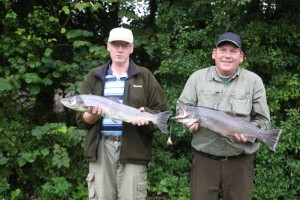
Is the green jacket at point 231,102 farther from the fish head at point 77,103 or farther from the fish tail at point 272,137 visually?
the fish head at point 77,103

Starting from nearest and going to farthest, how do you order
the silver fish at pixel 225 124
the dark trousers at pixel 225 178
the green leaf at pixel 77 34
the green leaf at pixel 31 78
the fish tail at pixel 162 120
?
the silver fish at pixel 225 124 → the fish tail at pixel 162 120 → the dark trousers at pixel 225 178 → the green leaf at pixel 31 78 → the green leaf at pixel 77 34

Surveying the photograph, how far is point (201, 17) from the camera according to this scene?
240 inches

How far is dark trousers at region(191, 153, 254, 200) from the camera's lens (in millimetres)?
3902

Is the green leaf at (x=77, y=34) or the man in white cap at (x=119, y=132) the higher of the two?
the green leaf at (x=77, y=34)

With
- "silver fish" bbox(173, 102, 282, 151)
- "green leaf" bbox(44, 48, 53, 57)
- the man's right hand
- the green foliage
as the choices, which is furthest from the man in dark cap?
"green leaf" bbox(44, 48, 53, 57)

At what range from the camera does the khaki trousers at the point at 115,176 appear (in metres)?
3.95

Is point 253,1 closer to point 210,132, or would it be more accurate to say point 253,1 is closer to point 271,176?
point 271,176

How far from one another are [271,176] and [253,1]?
2717 mm

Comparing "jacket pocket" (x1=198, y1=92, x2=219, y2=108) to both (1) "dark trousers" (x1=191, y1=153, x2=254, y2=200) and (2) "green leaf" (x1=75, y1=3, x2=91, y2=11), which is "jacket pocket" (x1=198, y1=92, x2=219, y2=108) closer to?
(1) "dark trousers" (x1=191, y1=153, x2=254, y2=200)

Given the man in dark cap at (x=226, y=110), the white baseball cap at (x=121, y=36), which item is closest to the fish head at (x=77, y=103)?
the white baseball cap at (x=121, y=36)

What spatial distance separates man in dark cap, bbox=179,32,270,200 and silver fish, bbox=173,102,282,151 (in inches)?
3.9

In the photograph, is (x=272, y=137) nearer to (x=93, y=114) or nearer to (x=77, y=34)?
(x=93, y=114)

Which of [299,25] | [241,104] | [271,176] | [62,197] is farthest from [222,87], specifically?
[62,197]

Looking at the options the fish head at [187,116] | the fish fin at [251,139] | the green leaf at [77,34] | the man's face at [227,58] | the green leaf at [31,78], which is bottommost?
the fish fin at [251,139]
